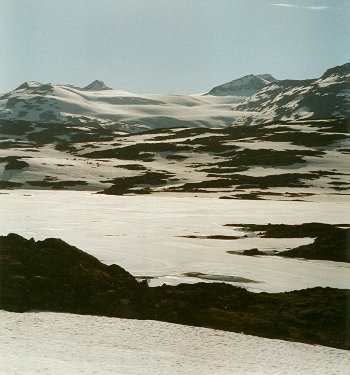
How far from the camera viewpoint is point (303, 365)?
36.8 feet

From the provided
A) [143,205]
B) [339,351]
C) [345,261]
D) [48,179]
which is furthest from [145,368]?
[48,179]

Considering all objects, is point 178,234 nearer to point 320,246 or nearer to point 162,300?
point 320,246

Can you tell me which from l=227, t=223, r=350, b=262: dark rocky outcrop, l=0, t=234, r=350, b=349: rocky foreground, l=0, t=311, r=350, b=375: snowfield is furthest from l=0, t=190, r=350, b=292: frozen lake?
l=0, t=311, r=350, b=375: snowfield

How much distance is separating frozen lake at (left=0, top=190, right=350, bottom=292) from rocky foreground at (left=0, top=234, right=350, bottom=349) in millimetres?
1507

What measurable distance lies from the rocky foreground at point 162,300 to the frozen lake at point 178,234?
1.51 meters

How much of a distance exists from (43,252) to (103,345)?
6.80 meters

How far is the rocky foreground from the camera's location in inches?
573

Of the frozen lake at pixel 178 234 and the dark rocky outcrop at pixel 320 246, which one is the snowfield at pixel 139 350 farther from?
the dark rocky outcrop at pixel 320 246

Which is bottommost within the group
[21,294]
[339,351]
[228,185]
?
Result: [339,351]

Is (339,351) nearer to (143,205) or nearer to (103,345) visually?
(103,345)

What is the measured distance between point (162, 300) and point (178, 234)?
1241 cm

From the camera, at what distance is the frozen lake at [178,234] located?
1977 cm

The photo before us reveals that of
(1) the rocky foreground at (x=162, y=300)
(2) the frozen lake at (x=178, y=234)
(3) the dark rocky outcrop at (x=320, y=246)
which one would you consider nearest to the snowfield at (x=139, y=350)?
(1) the rocky foreground at (x=162, y=300)

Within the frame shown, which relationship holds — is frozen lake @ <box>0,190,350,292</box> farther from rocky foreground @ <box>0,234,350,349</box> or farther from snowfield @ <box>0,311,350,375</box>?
snowfield @ <box>0,311,350,375</box>
